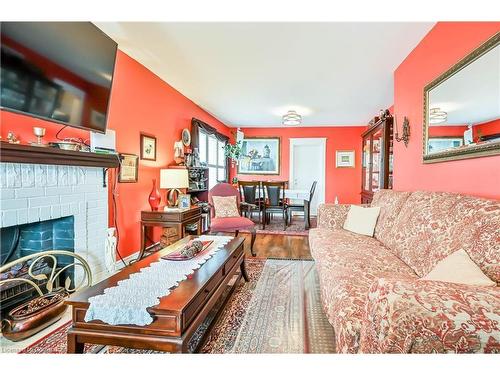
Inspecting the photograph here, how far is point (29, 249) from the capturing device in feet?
7.06

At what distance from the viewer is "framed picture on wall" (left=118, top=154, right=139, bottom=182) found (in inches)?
116

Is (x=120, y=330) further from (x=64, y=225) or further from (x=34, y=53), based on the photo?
(x=34, y=53)

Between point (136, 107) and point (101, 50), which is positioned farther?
point (136, 107)

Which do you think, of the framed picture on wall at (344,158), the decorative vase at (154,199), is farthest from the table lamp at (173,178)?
the framed picture on wall at (344,158)

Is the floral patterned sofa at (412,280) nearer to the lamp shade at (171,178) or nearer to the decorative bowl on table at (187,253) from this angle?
the decorative bowl on table at (187,253)

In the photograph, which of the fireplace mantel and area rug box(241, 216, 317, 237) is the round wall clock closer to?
area rug box(241, 216, 317, 237)

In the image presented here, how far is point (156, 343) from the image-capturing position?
3.92ft

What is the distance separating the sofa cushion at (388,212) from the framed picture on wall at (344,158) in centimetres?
418

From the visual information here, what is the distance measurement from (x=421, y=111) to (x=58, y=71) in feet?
10.0

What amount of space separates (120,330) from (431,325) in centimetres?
121

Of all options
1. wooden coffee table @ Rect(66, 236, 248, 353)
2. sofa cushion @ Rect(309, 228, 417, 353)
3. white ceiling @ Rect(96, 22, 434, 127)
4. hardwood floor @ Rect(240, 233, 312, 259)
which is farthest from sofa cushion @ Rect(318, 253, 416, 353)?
white ceiling @ Rect(96, 22, 434, 127)

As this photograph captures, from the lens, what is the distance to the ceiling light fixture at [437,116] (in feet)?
7.02

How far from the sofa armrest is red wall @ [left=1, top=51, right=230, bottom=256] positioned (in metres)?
2.50
